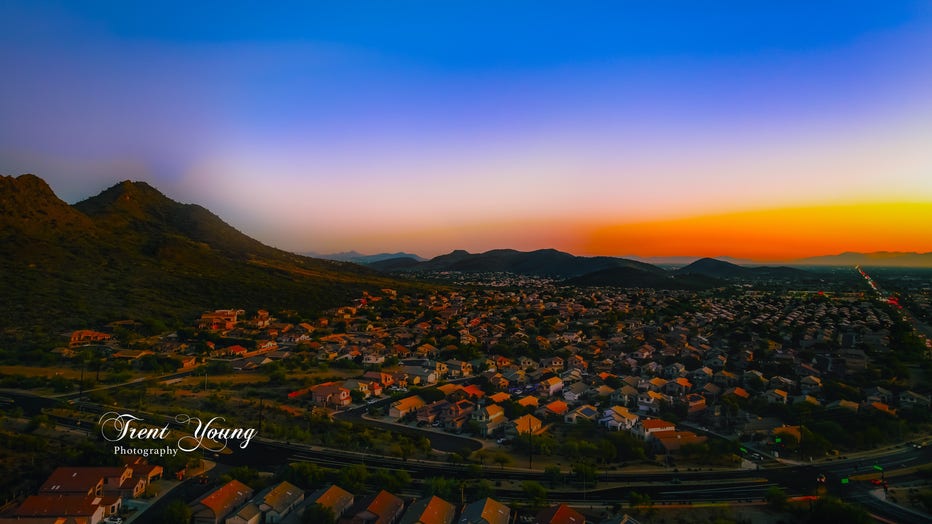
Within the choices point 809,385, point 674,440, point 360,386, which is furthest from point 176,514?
point 809,385

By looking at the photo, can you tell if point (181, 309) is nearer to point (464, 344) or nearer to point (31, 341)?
point (31, 341)

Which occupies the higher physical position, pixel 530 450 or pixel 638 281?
pixel 638 281

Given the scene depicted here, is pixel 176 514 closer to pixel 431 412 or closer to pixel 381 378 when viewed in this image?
pixel 431 412

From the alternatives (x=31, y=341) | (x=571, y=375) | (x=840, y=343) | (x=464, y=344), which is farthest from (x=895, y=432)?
(x=31, y=341)

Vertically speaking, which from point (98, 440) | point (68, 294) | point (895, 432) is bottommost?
point (895, 432)

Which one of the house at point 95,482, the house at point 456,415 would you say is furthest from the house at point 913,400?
the house at point 95,482

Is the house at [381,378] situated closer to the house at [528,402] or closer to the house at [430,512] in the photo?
the house at [528,402]

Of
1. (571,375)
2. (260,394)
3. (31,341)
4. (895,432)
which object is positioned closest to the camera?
(895,432)
